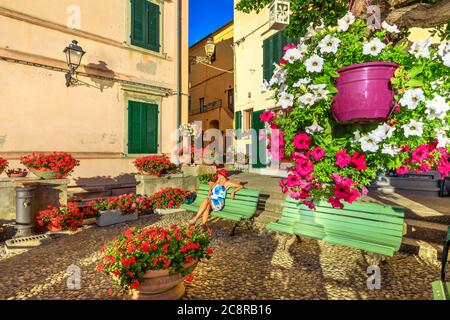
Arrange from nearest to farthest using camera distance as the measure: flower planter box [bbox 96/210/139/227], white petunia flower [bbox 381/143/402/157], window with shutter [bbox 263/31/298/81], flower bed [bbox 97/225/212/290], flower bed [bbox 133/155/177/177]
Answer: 1. white petunia flower [bbox 381/143/402/157]
2. flower bed [bbox 97/225/212/290]
3. flower planter box [bbox 96/210/139/227]
4. flower bed [bbox 133/155/177/177]
5. window with shutter [bbox 263/31/298/81]

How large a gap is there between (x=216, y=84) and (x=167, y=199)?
13639 millimetres

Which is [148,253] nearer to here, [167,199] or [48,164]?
[48,164]

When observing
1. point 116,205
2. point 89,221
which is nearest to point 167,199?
point 116,205

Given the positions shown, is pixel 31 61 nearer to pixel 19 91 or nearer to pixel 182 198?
pixel 19 91

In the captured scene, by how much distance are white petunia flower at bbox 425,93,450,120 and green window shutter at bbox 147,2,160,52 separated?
908 cm

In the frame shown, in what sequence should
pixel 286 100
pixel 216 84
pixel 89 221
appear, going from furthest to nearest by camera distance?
pixel 216 84 → pixel 89 221 → pixel 286 100

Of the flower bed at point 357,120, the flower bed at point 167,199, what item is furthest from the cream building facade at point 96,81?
the flower bed at point 357,120

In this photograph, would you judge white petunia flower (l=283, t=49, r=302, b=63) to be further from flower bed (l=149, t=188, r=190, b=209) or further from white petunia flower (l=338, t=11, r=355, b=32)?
flower bed (l=149, t=188, r=190, b=209)

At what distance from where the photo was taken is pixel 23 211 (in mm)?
5340

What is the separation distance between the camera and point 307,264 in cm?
403

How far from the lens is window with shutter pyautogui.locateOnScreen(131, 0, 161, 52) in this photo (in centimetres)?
873

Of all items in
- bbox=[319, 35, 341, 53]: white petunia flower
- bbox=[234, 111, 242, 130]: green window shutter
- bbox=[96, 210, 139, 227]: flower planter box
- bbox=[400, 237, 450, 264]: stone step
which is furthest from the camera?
bbox=[234, 111, 242, 130]: green window shutter

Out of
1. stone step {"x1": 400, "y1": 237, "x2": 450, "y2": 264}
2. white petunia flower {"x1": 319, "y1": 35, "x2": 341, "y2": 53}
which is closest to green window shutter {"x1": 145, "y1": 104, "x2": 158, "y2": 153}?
stone step {"x1": 400, "y1": 237, "x2": 450, "y2": 264}

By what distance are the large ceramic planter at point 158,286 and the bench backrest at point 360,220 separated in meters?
1.72
